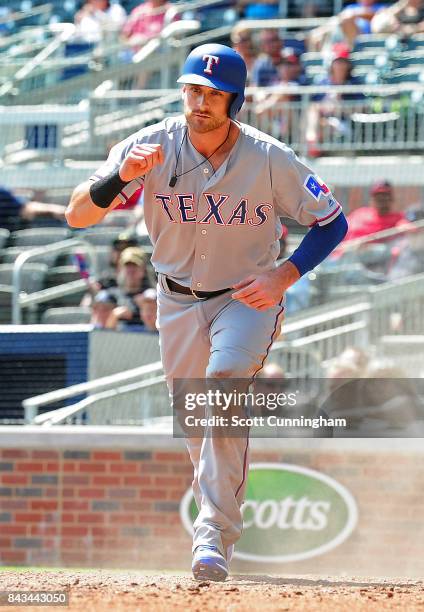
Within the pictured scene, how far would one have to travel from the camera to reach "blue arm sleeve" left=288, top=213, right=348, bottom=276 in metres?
5.01

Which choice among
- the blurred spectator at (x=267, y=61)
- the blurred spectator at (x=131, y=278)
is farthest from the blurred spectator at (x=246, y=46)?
the blurred spectator at (x=131, y=278)

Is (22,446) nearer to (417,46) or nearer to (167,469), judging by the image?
(167,469)

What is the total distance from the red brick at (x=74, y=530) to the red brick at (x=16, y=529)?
288 mm

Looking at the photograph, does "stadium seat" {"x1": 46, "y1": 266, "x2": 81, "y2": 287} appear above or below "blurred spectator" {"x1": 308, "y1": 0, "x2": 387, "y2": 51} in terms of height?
below

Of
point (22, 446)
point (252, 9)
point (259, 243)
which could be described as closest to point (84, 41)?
point (252, 9)

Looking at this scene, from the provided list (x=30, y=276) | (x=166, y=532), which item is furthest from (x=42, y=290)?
(x=166, y=532)

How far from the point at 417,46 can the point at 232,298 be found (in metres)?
8.29

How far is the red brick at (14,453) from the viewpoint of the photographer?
8.59 metres

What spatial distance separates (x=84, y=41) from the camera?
1446 cm

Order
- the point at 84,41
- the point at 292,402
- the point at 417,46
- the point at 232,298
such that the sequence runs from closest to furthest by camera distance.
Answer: the point at 232,298, the point at 292,402, the point at 417,46, the point at 84,41


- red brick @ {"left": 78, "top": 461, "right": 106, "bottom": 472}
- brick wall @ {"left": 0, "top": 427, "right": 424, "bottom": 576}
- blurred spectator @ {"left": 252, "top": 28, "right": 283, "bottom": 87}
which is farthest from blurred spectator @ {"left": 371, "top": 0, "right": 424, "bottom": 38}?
red brick @ {"left": 78, "top": 461, "right": 106, "bottom": 472}

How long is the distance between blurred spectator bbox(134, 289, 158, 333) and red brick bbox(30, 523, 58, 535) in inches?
64.2

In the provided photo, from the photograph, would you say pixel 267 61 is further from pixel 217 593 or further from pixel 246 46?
pixel 217 593

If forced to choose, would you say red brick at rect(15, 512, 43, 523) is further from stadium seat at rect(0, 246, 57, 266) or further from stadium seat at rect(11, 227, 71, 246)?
stadium seat at rect(11, 227, 71, 246)
